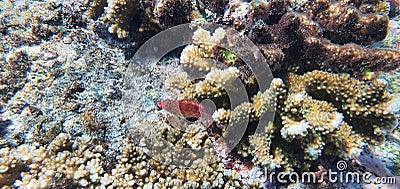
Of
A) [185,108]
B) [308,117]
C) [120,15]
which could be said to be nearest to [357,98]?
[308,117]

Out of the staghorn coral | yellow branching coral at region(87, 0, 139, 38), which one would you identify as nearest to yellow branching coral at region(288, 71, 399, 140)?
the staghorn coral

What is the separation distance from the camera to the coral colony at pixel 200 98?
2395mm

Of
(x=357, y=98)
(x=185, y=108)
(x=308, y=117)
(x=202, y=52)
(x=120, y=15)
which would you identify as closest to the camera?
(x=308, y=117)

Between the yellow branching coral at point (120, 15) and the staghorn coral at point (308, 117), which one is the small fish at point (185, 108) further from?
the yellow branching coral at point (120, 15)

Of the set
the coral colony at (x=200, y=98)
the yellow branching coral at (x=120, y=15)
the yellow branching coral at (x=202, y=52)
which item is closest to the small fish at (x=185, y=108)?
the coral colony at (x=200, y=98)

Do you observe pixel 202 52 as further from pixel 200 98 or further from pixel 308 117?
pixel 308 117

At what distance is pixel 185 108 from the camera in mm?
2650

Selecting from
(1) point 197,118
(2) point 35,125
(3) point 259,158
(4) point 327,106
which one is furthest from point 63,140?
(4) point 327,106

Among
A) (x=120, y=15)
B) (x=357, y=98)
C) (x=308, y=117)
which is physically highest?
(x=120, y=15)

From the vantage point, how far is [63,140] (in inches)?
101

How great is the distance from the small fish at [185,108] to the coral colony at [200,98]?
1cm

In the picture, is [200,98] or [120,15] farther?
[120,15]

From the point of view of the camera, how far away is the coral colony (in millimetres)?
2395

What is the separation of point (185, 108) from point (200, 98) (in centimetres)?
20
